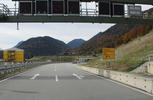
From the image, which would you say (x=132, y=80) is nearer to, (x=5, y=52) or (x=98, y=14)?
(x=98, y=14)

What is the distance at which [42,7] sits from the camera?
13.6m

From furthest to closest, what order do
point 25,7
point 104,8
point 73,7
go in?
point 104,8, point 73,7, point 25,7

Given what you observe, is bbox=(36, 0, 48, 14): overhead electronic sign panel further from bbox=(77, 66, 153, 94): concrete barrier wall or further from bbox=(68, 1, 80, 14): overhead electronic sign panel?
bbox=(77, 66, 153, 94): concrete barrier wall

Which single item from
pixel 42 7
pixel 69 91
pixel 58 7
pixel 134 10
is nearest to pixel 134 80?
pixel 69 91

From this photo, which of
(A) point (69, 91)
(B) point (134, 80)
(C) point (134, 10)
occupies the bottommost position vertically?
(A) point (69, 91)

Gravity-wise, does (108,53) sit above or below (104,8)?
below

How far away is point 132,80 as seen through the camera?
8727 millimetres

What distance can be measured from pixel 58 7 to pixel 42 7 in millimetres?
1400

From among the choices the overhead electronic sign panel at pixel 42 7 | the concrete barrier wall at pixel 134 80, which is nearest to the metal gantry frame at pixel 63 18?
the overhead electronic sign panel at pixel 42 7

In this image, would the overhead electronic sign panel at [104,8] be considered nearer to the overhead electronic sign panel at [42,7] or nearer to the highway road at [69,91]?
the overhead electronic sign panel at [42,7]

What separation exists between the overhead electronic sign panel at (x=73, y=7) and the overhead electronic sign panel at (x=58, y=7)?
654mm

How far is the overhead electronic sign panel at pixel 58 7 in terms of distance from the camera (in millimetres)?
13516

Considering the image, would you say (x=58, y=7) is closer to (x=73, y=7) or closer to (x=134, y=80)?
(x=73, y=7)

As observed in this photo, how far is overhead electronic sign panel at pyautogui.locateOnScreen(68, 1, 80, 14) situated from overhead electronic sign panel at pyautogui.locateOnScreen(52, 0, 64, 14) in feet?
2.14
